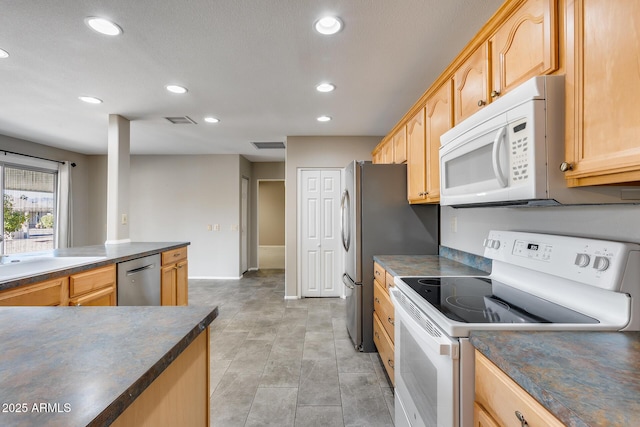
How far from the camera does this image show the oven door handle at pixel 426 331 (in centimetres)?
99

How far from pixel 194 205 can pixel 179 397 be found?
207 inches

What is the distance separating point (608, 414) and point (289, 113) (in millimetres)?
3282

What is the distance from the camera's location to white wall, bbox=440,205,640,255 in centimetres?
111

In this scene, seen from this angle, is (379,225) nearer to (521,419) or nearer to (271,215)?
(521,419)

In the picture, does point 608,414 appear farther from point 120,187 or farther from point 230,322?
point 120,187

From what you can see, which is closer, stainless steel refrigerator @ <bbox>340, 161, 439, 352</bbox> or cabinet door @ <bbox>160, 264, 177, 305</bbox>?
stainless steel refrigerator @ <bbox>340, 161, 439, 352</bbox>

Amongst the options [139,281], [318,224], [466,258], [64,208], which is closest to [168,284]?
[139,281]

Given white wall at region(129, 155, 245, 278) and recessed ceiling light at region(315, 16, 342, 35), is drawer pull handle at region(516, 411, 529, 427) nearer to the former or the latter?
recessed ceiling light at region(315, 16, 342, 35)

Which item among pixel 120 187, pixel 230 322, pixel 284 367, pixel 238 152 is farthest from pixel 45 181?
pixel 284 367

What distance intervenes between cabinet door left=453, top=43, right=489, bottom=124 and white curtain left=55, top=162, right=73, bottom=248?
245 inches

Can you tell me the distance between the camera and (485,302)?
132 cm

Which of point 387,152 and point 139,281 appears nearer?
point 139,281

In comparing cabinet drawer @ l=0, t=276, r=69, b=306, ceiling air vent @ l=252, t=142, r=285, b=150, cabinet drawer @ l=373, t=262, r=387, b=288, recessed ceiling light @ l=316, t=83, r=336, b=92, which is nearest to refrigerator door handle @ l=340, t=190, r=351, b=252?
cabinet drawer @ l=373, t=262, r=387, b=288

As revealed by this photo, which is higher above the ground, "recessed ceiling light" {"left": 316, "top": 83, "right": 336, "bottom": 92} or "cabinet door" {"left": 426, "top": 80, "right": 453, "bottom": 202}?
"recessed ceiling light" {"left": 316, "top": 83, "right": 336, "bottom": 92}
